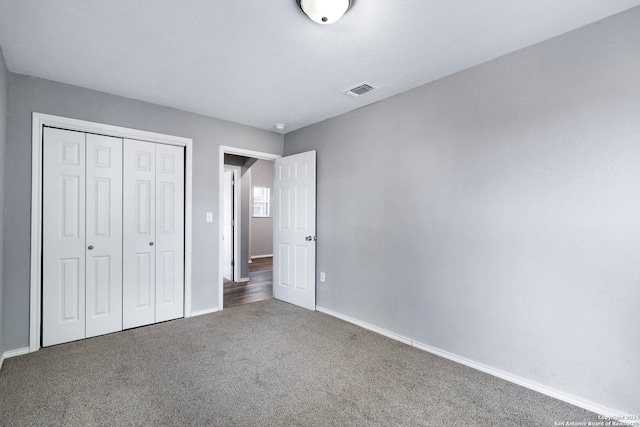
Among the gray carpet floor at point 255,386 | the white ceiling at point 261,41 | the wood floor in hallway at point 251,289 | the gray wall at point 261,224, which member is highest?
the white ceiling at point 261,41

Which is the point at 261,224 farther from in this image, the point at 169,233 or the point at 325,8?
the point at 325,8

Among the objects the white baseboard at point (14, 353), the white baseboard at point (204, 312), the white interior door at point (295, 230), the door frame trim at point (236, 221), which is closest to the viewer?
the white baseboard at point (14, 353)

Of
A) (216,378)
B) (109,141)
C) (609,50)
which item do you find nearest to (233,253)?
(109,141)

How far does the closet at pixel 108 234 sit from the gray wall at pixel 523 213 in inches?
91.2

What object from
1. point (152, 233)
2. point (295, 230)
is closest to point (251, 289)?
point (295, 230)

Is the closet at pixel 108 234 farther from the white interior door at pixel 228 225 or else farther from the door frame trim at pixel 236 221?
the white interior door at pixel 228 225

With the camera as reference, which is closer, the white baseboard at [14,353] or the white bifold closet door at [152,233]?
the white baseboard at [14,353]

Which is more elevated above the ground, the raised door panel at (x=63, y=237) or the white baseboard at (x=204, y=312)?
the raised door panel at (x=63, y=237)

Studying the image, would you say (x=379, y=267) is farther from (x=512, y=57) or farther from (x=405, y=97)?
(x=512, y=57)

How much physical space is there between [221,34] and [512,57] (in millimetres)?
2144

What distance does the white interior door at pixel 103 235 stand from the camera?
2.94 metres

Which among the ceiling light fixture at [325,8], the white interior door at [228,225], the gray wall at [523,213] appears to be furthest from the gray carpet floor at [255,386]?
the white interior door at [228,225]

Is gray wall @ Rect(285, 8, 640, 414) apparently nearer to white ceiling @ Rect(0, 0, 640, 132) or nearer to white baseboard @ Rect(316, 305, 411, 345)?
white baseboard @ Rect(316, 305, 411, 345)

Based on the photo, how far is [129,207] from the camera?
10.4 feet
